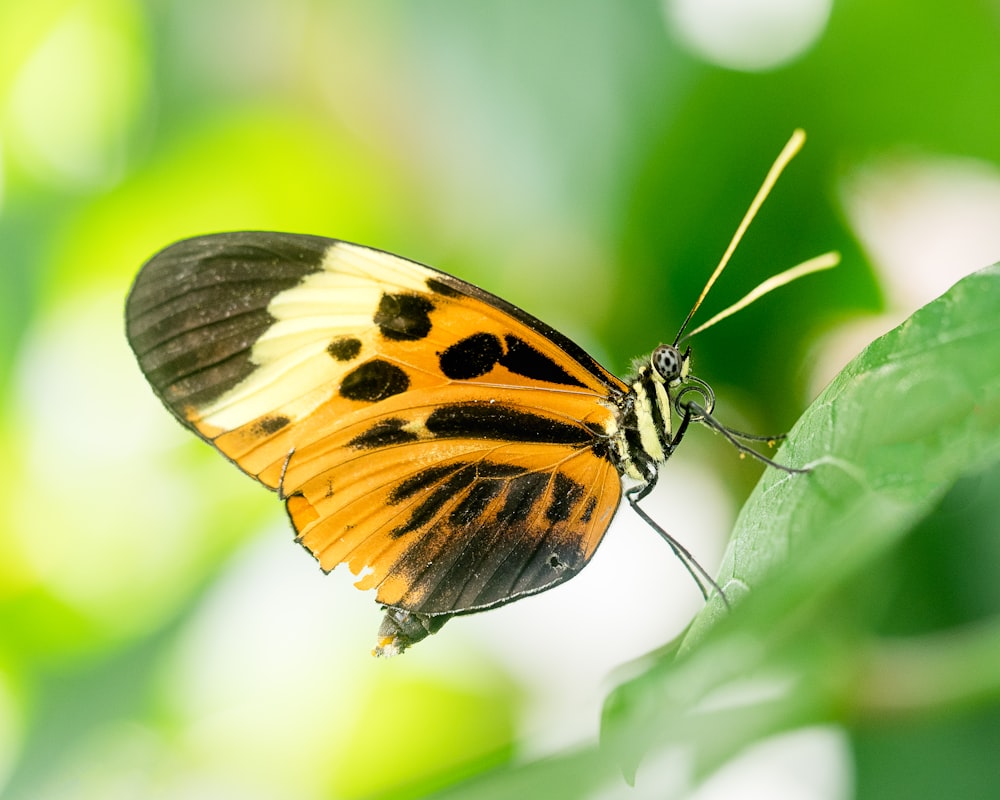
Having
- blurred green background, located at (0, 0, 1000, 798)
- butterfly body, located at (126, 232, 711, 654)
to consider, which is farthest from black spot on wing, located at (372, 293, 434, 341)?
blurred green background, located at (0, 0, 1000, 798)

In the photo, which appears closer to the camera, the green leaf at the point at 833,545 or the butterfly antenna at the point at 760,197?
the green leaf at the point at 833,545

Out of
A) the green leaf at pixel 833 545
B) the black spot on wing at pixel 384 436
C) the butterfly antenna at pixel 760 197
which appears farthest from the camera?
the black spot on wing at pixel 384 436

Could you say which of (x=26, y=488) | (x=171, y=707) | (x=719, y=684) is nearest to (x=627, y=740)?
(x=719, y=684)

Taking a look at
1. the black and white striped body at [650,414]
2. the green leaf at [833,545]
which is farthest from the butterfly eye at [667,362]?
the green leaf at [833,545]

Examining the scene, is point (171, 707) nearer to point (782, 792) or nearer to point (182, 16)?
point (782, 792)

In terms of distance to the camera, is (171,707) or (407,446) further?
(171,707)

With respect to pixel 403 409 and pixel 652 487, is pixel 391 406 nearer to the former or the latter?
pixel 403 409

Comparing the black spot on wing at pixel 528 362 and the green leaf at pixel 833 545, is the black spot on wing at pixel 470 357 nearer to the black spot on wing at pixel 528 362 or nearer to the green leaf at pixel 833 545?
the black spot on wing at pixel 528 362
